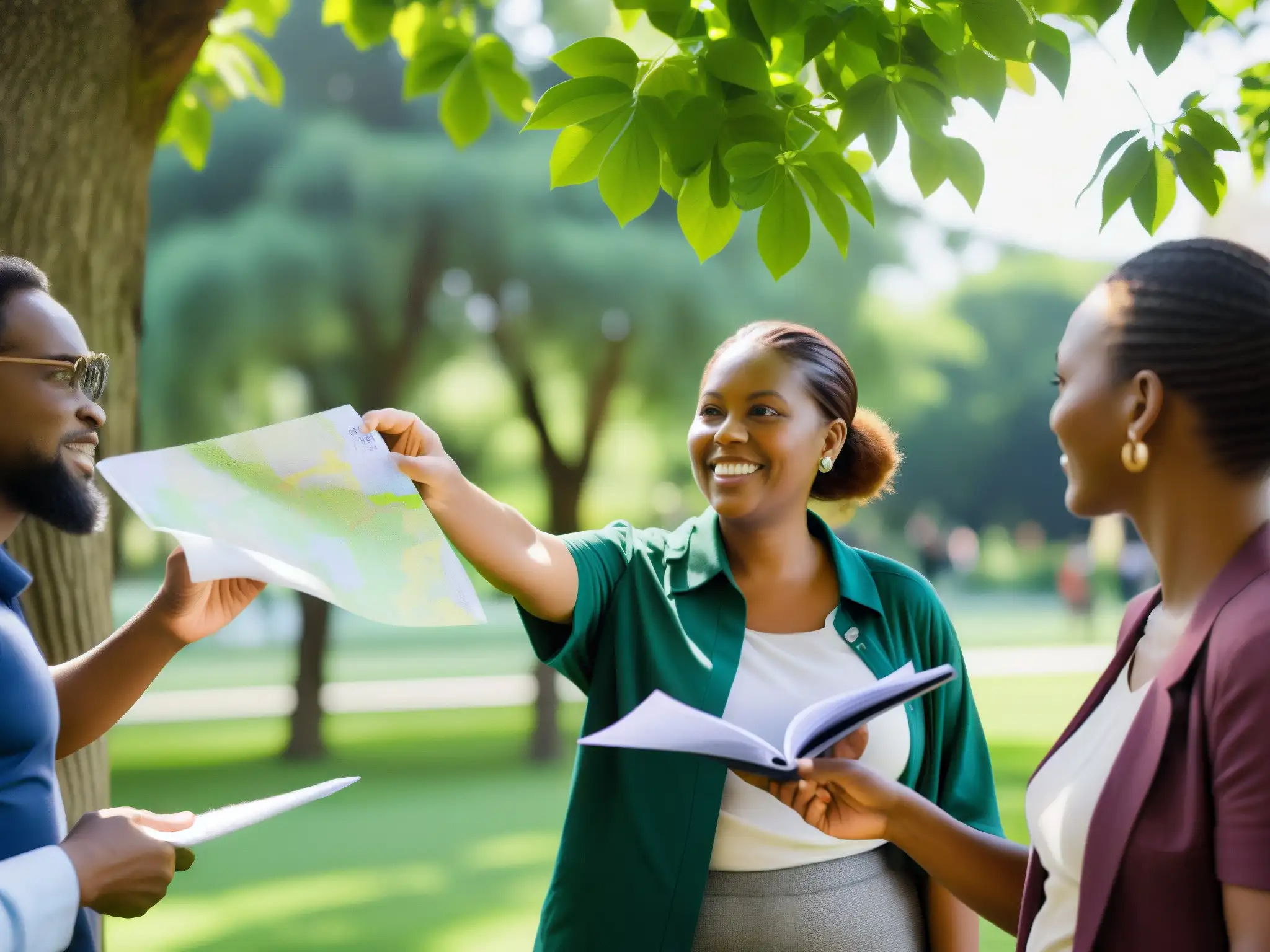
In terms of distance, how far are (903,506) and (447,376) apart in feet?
79.2

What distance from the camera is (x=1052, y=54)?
7.26 feet

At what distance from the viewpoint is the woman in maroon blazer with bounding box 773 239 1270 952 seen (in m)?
1.44

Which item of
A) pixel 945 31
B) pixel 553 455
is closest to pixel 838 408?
pixel 945 31

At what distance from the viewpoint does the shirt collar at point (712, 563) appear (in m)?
2.52

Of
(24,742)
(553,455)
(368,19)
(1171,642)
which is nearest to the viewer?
(1171,642)

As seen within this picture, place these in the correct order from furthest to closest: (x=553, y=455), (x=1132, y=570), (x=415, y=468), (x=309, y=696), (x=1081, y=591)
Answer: (x=1081, y=591), (x=1132, y=570), (x=553, y=455), (x=309, y=696), (x=415, y=468)

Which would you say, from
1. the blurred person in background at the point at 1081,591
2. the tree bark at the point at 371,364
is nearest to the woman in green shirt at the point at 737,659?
the tree bark at the point at 371,364

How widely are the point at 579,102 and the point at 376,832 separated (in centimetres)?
774

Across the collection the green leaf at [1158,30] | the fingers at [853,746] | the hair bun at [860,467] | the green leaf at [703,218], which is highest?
the green leaf at [1158,30]

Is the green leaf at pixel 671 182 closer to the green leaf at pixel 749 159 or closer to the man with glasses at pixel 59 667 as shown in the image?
the green leaf at pixel 749 159

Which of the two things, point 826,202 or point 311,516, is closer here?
point 311,516

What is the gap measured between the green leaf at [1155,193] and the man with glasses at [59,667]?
Answer: 183 centimetres

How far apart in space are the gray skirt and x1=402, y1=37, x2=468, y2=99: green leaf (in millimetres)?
1936

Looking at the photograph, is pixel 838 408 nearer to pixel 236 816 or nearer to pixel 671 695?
pixel 671 695
